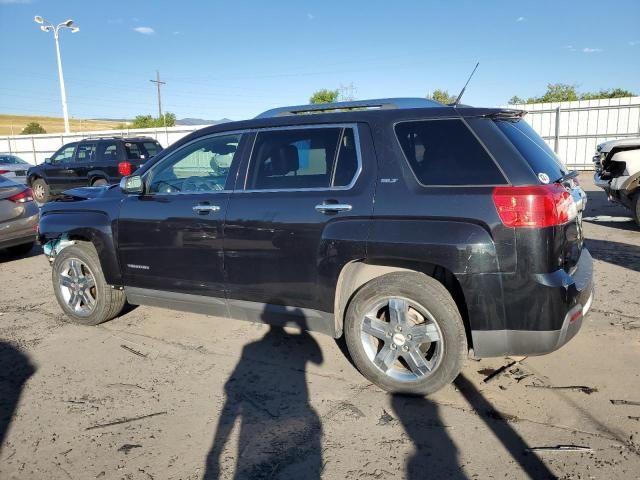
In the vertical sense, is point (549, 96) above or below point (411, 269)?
above

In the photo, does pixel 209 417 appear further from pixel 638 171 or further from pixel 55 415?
pixel 638 171

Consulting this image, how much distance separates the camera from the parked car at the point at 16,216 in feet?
24.9

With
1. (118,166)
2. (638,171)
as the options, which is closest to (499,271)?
(638,171)

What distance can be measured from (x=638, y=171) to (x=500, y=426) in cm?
720

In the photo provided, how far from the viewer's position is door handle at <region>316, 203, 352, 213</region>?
337 centimetres

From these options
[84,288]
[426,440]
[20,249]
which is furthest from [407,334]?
[20,249]

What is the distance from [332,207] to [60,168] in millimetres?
13552

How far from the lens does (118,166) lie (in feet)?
43.0

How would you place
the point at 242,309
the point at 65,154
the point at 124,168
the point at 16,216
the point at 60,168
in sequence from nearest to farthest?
the point at 242,309 < the point at 16,216 < the point at 124,168 < the point at 60,168 < the point at 65,154

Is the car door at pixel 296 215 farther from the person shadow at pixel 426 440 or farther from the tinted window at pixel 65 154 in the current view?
the tinted window at pixel 65 154

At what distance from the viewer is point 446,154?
3.18 metres

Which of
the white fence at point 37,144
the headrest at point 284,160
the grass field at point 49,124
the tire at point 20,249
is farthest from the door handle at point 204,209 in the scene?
the grass field at point 49,124

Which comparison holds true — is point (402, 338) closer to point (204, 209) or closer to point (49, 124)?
point (204, 209)

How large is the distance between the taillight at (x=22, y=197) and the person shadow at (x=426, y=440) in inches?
278
